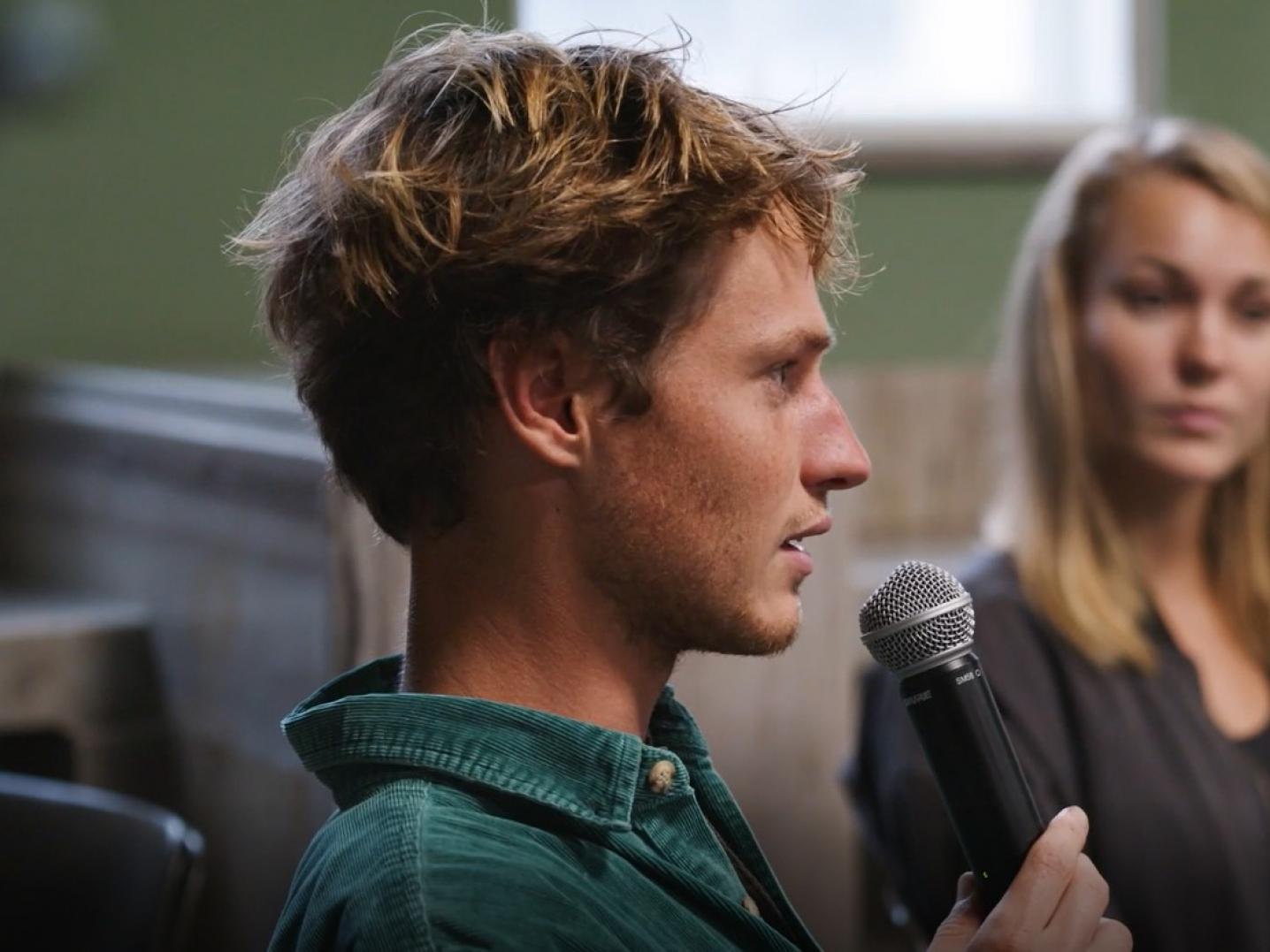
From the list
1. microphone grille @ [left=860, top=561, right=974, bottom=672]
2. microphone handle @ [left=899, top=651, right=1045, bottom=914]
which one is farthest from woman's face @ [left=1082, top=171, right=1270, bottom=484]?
microphone handle @ [left=899, top=651, right=1045, bottom=914]

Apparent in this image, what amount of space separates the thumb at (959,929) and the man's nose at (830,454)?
9.8 inches

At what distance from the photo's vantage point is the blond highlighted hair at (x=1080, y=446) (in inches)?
86.1

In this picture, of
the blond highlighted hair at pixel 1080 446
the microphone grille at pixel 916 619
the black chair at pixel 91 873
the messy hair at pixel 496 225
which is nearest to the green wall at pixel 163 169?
the blond highlighted hair at pixel 1080 446

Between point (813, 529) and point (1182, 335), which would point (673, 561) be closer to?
point (813, 529)

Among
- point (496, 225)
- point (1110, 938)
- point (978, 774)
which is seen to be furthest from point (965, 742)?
point (496, 225)

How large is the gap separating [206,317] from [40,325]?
0.30 m

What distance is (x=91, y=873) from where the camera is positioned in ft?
5.62

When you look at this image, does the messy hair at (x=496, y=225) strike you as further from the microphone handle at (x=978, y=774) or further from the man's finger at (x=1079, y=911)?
the man's finger at (x=1079, y=911)

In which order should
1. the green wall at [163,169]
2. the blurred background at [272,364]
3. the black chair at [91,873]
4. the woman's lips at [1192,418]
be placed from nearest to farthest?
1. the black chair at [91,873]
2. the woman's lips at [1192,418]
3. the blurred background at [272,364]
4. the green wall at [163,169]

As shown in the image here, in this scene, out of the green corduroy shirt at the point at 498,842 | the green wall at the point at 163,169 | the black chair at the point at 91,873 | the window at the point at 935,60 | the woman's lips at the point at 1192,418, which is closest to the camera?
the green corduroy shirt at the point at 498,842

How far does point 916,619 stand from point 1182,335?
116 centimetres

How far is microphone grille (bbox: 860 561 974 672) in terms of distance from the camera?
3.73 feet

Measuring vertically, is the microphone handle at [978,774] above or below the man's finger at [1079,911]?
above

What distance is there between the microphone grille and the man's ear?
0.22 meters
